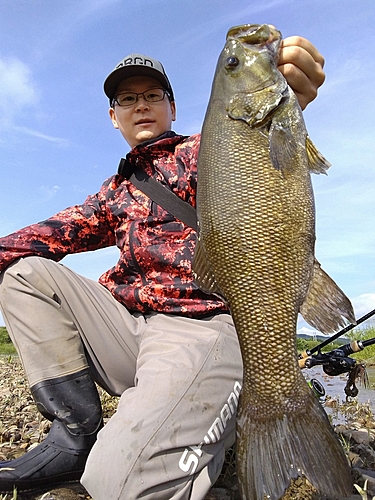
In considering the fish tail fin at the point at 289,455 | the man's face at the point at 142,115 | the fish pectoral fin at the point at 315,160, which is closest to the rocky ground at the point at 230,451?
the fish tail fin at the point at 289,455

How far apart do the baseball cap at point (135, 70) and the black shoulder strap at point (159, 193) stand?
2.05 feet

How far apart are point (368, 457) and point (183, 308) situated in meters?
1.76

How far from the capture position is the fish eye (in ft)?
9.43

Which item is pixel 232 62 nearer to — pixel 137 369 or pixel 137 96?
pixel 137 96

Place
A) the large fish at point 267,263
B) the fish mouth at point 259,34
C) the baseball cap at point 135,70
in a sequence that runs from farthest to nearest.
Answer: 1. the baseball cap at point 135,70
2. the fish mouth at point 259,34
3. the large fish at point 267,263

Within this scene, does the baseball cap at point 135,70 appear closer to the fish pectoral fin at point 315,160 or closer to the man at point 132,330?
the man at point 132,330

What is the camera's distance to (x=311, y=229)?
2598 mm

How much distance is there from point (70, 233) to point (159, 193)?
850mm

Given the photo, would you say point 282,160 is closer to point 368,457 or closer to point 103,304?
point 103,304

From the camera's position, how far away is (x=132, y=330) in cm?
341

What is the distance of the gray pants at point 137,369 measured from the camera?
98.1 inches

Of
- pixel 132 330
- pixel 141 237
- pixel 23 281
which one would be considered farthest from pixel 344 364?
pixel 23 281

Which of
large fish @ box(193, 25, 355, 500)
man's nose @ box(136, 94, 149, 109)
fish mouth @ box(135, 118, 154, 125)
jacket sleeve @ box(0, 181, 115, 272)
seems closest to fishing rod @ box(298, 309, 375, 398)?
large fish @ box(193, 25, 355, 500)

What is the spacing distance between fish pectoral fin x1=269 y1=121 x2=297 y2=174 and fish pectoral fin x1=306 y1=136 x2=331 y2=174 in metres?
0.11
